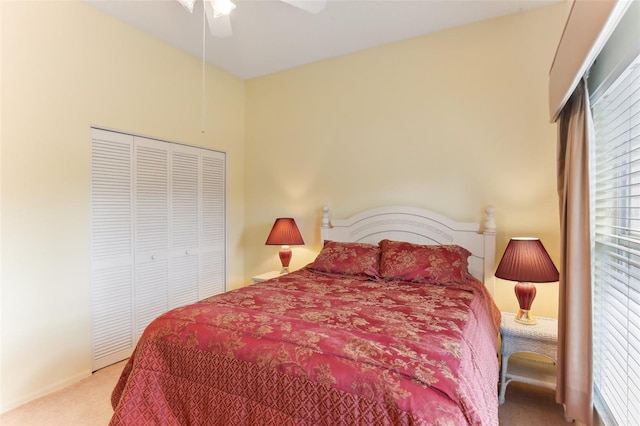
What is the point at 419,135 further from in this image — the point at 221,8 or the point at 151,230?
the point at 151,230

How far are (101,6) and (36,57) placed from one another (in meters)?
0.67

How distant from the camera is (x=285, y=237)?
11.4ft

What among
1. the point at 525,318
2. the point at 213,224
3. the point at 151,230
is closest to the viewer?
the point at 525,318

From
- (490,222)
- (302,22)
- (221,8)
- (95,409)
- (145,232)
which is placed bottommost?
(95,409)

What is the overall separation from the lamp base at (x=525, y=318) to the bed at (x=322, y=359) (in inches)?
5.1

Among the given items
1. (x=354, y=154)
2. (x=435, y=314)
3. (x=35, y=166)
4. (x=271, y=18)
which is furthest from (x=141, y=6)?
(x=435, y=314)

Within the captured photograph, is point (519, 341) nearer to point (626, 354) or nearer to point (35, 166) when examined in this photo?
point (626, 354)

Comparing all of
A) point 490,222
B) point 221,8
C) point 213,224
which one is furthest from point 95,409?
point 490,222

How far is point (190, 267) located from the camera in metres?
3.58

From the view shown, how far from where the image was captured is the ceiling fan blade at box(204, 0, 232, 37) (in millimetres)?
2064

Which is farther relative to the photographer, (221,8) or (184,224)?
(184,224)

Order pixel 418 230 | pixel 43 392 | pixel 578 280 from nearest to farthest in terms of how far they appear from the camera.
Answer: pixel 578 280 < pixel 43 392 < pixel 418 230

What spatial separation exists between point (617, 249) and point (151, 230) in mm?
3387

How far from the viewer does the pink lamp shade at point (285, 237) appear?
3.45 meters
